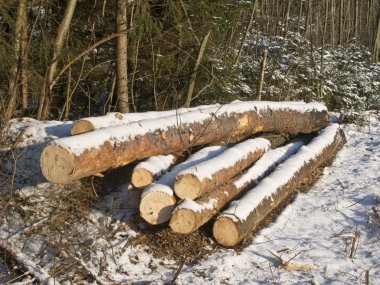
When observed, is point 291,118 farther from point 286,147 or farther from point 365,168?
point 365,168

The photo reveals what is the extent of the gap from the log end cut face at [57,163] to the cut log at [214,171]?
1.24 m

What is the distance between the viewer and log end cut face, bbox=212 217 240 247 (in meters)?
5.00

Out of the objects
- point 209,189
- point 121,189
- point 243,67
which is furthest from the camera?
point 243,67

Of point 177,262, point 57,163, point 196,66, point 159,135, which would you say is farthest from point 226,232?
point 196,66

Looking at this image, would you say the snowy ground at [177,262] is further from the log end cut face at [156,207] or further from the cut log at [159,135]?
the cut log at [159,135]

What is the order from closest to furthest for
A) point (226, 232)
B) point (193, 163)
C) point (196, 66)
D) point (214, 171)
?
point (226, 232) → point (214, 171) → point (193, 163) → point (196, 66)

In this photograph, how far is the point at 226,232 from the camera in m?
5.06

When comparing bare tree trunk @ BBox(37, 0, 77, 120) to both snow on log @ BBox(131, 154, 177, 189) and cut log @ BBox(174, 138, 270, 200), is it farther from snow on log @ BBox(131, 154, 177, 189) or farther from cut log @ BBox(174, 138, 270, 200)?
cut log @ BBox(174, 138, 270, 200)

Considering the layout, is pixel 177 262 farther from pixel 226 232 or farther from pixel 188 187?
pixel 188 187

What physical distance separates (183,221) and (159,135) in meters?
1.33

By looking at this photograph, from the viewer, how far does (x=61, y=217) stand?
16.7 ft

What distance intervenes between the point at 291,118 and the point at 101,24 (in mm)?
4521

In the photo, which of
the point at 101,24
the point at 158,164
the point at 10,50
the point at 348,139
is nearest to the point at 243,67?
the point at 348,139

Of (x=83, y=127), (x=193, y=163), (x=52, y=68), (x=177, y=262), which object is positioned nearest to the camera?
(x=177, y=262)
